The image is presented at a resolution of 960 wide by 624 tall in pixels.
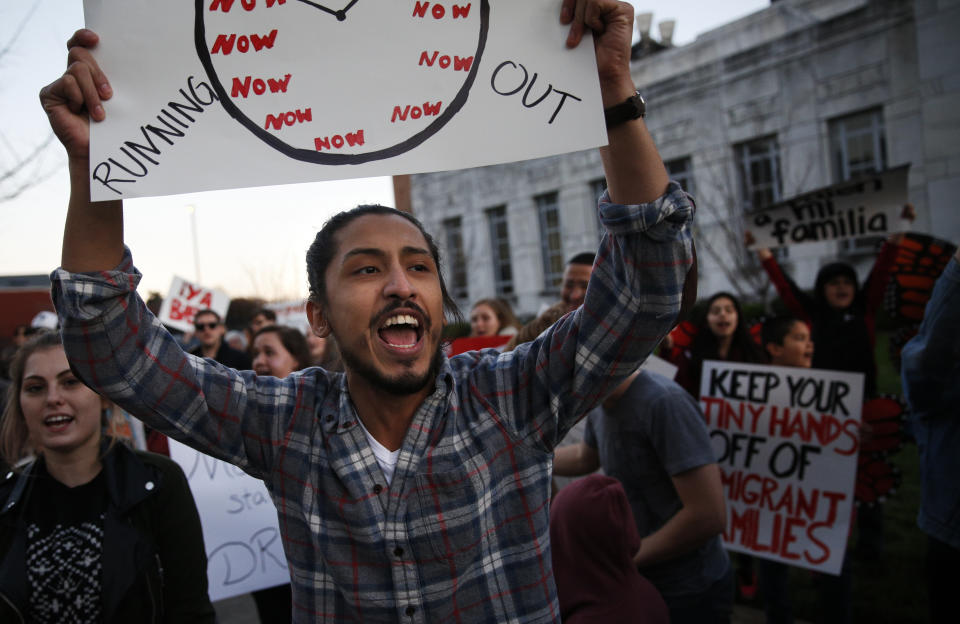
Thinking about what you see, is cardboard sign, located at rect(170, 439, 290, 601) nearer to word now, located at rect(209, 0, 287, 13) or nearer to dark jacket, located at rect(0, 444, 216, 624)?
dark jacket, located at rect(0, 444, 216, 624)

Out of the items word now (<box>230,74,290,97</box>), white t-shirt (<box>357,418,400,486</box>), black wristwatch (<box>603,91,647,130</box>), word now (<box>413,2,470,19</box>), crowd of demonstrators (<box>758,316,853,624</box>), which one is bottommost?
crowd of demonstrators (<box>758,316,853,624</box>)

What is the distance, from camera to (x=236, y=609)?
16.6 ft

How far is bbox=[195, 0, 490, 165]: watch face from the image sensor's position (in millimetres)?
1347

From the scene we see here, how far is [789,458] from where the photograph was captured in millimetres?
3604

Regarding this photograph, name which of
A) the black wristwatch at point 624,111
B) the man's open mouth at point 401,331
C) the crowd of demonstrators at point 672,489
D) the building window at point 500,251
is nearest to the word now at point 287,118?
the man's open mouth at point 401,331

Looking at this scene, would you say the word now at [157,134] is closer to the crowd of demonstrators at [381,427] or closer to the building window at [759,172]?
the crowd of demonstrators at [381,427]

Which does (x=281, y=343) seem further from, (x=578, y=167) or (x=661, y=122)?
(x=578, y=167)

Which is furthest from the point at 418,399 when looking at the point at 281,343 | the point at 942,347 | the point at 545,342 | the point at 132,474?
the point at 281,343

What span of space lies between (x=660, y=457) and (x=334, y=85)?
169cm

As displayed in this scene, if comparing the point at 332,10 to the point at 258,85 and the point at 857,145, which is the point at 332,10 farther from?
the point at 857,145

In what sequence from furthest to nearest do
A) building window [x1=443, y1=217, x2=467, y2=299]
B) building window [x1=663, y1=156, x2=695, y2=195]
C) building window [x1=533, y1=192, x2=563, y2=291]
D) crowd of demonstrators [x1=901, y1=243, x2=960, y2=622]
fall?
1. building window [x1=443, y1=217, x2=467, y2=299]
2. building window [x1=533, y1=192, x2=563, y2=291]
3. building window [x1=663, y1=156, x2=695, y2=195]
4. crowd of demonstrators [x1=901, y1=243, x2=960, y2=622]

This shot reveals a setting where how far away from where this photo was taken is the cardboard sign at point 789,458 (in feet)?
11.3

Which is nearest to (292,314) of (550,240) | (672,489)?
(550,240)

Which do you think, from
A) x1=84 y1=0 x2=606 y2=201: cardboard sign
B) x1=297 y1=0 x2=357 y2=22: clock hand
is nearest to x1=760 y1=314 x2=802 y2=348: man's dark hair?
x1=84 y1=0 x2=606 y2=201: cardboard sign
